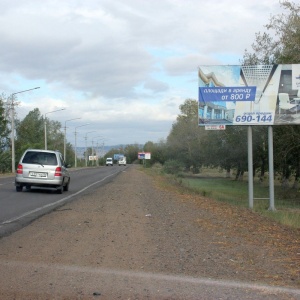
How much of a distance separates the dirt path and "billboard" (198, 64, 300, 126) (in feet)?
22.4

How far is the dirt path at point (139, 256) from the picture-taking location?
5883 millimetres

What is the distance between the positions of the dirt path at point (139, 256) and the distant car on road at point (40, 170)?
7.35 meters

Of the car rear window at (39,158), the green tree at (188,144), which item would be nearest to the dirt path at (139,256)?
the car rear window at (39,158)

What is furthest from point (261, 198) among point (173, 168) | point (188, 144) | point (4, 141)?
point (4, 141)

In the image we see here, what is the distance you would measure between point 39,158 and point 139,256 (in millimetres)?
13078

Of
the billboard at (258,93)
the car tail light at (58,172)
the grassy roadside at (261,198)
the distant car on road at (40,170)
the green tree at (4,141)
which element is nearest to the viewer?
the grassy roadside at (261,198)

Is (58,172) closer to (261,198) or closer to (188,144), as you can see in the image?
(261,198)

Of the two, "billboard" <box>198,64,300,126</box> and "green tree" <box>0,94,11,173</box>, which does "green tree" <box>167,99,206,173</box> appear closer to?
"green tree" <box>0,94,11,173</box>

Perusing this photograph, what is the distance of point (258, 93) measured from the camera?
704 inches

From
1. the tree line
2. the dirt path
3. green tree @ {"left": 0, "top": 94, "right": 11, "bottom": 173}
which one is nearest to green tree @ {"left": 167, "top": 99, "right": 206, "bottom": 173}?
the tree line

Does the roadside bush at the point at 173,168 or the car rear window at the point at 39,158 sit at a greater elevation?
the car rear window at the point at 39,158

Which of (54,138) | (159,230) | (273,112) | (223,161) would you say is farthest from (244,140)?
(54,138)

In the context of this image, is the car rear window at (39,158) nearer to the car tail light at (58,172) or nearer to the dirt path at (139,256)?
the car tail light at (58,172)

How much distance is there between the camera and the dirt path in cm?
588
